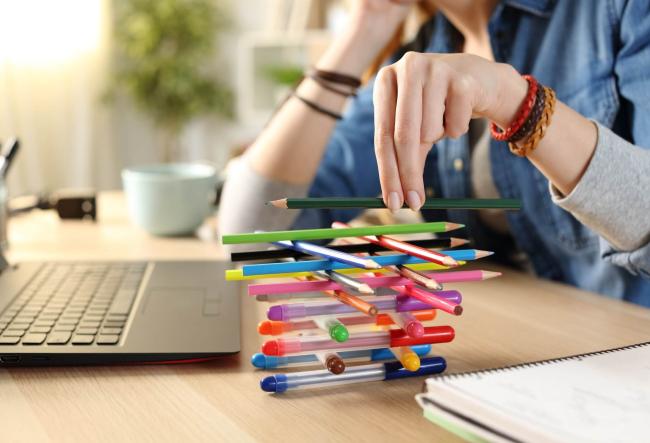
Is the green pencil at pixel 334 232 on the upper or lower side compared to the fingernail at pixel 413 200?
lower

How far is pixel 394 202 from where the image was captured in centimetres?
51

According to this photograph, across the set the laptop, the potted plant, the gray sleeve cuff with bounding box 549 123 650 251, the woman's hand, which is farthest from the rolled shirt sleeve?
the potted plant

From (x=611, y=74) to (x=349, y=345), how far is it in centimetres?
52

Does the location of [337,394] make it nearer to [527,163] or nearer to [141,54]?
[527,163]

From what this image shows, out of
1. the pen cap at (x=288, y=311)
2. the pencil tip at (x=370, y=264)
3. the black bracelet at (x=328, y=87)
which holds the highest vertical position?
the black bracelet at (x=328, y=87)

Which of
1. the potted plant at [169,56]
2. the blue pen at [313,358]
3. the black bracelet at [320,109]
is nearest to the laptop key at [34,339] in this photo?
the blue pen at [313,358]

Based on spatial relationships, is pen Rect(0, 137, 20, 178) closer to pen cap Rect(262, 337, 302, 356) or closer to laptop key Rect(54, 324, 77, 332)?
laptop key Rect(54, 324, 77, 332)

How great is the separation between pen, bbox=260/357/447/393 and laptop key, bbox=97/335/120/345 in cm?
14

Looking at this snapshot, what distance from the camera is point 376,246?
517 millimetres

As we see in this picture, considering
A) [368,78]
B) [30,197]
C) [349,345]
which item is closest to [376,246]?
[349,345]

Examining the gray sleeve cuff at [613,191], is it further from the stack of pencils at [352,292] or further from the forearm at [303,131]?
the forearm at [303,131]

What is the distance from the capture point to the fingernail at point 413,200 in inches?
20.4

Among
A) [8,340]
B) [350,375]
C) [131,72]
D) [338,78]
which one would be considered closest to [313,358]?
[350,375]

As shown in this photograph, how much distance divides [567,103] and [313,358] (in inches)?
20.5
